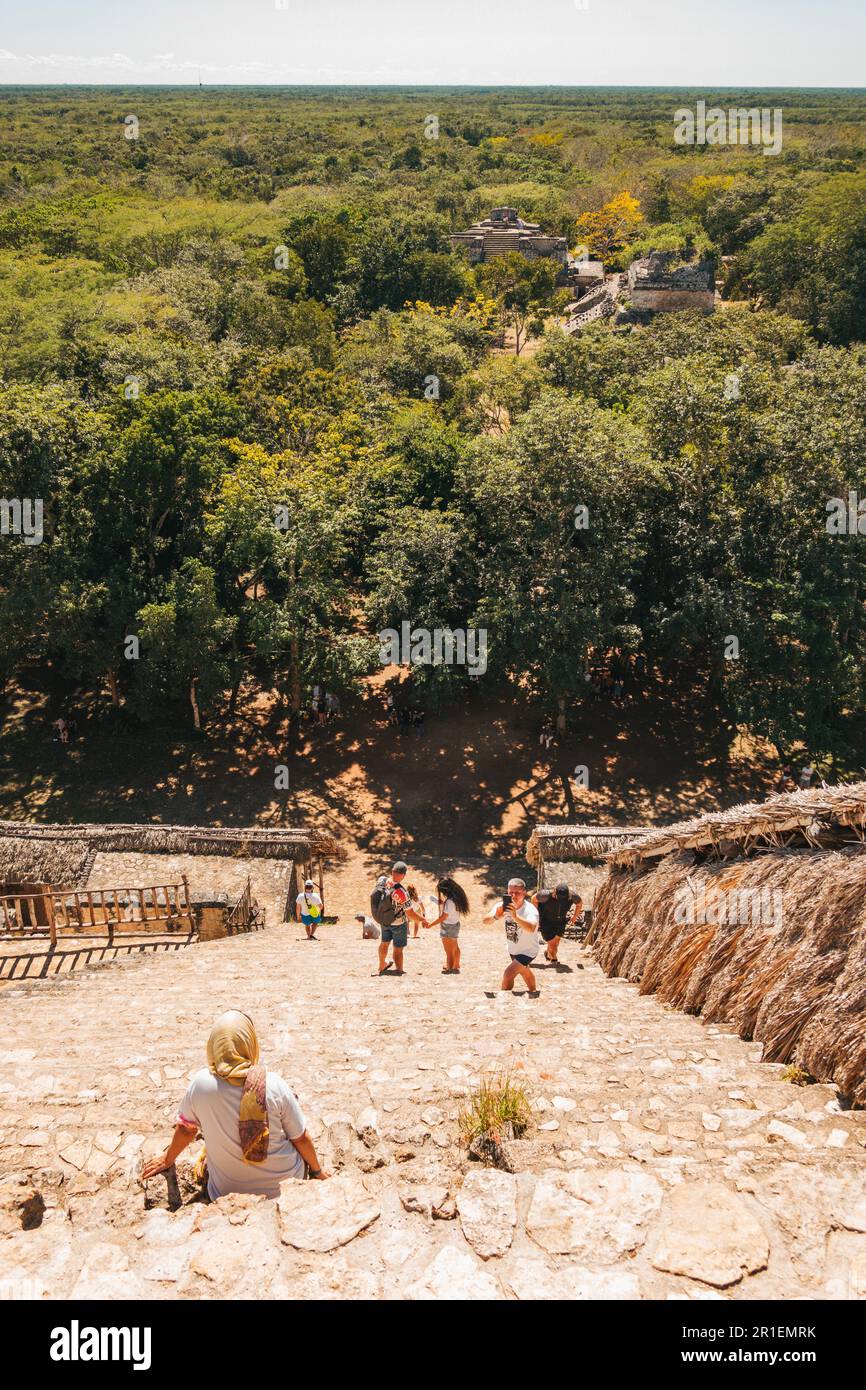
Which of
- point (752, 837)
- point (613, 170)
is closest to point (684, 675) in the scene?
point (752, 837)

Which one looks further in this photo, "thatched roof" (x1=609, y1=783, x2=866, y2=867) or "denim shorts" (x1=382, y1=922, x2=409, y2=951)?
"denim shorts" (x1=382, y1=922, x2=409, y2=951)

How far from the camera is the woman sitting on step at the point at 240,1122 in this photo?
14.3ft

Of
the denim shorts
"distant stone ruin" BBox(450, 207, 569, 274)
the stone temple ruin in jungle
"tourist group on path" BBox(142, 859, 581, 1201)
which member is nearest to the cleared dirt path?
the stone temple ruin in jungle

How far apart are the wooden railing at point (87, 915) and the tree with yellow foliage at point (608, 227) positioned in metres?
67.0

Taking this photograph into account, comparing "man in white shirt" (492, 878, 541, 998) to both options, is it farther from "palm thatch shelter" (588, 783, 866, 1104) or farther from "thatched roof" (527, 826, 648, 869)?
"thatched roof" (527, 826, 648, 869)

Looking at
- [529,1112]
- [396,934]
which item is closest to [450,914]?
[396,934]

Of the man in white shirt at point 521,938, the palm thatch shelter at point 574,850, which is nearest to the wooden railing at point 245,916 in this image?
the palm thatch shelter at point 574,850

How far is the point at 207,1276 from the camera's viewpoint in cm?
358

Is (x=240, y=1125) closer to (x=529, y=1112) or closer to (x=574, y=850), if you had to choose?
(x=529, y=1112)

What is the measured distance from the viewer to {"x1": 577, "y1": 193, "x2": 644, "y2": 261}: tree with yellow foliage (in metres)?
65.8

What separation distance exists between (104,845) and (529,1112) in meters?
12.3

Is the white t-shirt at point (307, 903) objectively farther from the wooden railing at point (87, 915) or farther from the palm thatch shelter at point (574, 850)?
the palm thatch shelter at point (574, 850)

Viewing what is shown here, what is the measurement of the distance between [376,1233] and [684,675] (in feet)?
73.6

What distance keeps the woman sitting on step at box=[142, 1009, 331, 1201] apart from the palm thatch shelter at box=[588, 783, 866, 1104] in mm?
3118
